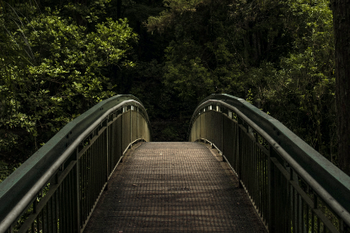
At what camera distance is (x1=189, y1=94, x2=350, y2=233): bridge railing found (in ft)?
5.98

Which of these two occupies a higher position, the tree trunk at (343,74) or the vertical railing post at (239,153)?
the tree trunk at (343,74)

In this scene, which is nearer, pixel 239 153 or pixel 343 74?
pixel 239 153

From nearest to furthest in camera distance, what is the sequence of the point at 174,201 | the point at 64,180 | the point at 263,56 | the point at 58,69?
the point at 64,180
the point at 174,201
the point at 58,69
the point at 263,56

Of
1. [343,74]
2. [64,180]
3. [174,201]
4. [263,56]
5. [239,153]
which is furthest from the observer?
[263,56]

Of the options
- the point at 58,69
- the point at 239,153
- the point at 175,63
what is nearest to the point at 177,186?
the point at 239,153

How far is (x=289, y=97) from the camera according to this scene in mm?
16094

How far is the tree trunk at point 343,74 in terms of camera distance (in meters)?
5.14

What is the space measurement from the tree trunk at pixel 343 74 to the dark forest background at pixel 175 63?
3.27m

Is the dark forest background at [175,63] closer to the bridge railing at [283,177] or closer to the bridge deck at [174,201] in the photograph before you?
the bridge deck at [174,201]

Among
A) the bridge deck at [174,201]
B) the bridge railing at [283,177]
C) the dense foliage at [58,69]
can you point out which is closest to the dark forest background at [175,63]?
the dense foliage at [58,69]

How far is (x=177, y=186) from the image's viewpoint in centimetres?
497

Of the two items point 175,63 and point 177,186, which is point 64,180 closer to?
point 177,186

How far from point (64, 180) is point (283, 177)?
174cm

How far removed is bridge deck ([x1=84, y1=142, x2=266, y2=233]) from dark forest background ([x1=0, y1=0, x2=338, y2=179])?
174cm
